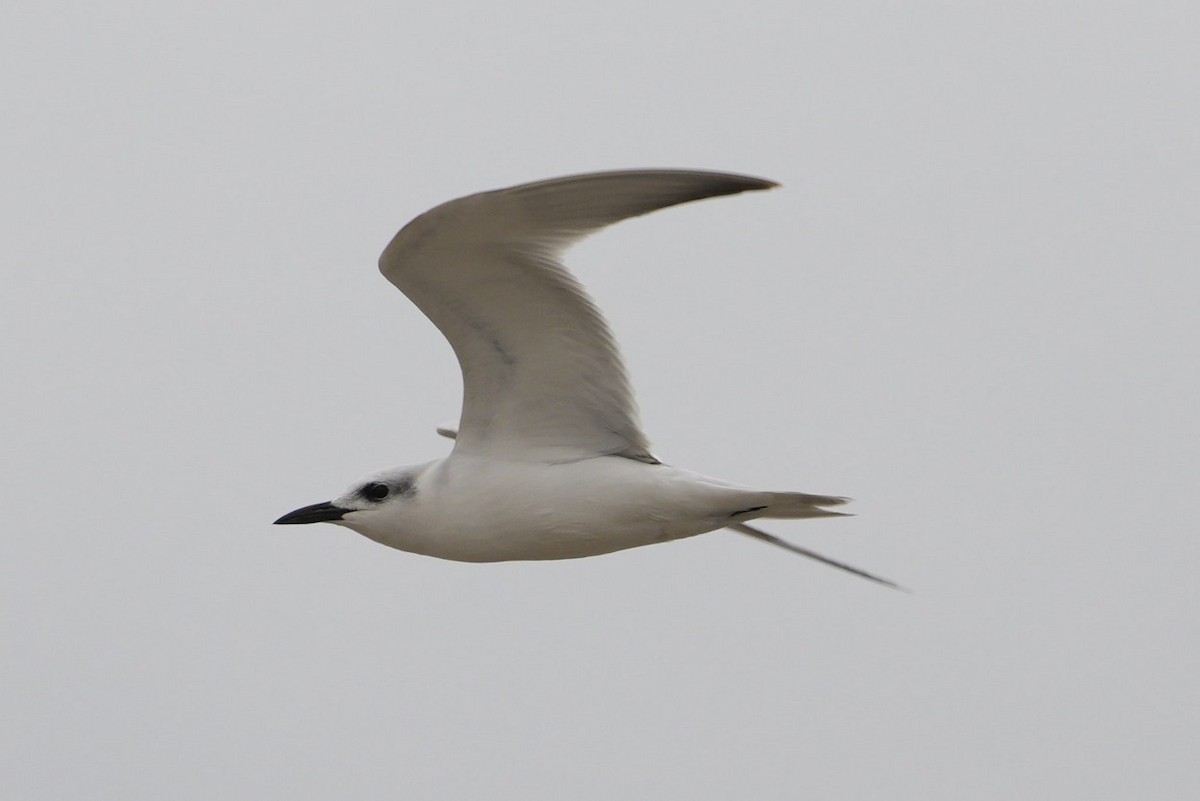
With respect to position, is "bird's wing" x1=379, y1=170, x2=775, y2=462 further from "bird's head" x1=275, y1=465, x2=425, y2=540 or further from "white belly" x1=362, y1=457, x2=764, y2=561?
"bird's head" x1=275, y1=465, x2=425, y2=540

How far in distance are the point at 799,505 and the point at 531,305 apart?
160 centimetres

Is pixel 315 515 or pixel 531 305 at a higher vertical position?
pixel 531 305

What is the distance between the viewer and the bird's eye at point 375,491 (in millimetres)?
8930

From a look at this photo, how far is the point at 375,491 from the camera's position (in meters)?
8.95

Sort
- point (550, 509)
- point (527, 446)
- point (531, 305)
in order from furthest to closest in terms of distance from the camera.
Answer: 1. point (527, 446)
2. point (550, 509)
3. point (531, 305)

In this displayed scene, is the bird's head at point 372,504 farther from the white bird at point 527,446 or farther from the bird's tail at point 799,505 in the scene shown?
the bird's tail at point 799,505

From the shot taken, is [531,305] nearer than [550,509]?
Yes

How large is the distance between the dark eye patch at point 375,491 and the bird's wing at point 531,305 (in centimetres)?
43

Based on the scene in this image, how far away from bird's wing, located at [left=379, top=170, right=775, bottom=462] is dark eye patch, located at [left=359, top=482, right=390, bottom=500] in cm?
43

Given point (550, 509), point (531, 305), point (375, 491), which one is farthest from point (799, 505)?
point (375, 491)

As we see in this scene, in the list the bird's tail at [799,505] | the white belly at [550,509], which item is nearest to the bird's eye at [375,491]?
the white belly at [550,509]

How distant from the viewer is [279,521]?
30.0ft

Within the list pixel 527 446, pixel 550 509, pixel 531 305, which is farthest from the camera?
pixel 527 446

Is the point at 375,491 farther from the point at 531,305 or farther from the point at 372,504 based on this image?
the point at 531,305
